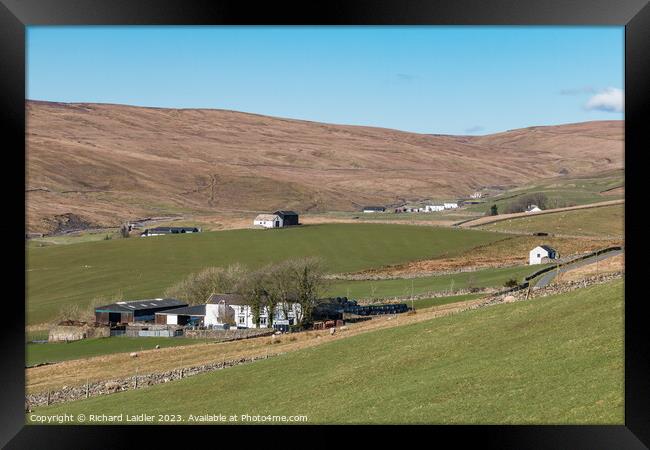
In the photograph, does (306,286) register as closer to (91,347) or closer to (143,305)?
(91,347)

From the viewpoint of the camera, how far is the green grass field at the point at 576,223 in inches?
2635

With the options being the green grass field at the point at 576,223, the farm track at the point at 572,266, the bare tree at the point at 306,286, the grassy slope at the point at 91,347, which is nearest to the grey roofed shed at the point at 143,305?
the grassy slope at the point at 91,347

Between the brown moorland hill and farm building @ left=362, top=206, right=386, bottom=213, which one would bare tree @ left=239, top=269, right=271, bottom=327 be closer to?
the brown moorland hill

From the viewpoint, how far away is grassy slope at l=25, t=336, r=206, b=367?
32.3 metres

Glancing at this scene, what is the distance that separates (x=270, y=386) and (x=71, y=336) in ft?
83.3

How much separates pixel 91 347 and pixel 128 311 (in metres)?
9.36

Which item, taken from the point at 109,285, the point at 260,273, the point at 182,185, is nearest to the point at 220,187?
the point at 182,185

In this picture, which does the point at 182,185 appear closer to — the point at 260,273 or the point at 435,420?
the point at 260,273

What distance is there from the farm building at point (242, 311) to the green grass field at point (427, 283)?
6.39 meters

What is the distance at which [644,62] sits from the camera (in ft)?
29.9

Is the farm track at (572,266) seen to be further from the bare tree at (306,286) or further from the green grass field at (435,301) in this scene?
the bare tree at (306,286)

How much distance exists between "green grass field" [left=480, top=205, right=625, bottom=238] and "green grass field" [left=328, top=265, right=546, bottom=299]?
20192 millimetres

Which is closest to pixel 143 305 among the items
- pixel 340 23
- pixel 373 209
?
pixel 340 23

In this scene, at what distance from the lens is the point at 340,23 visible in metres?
9.18
